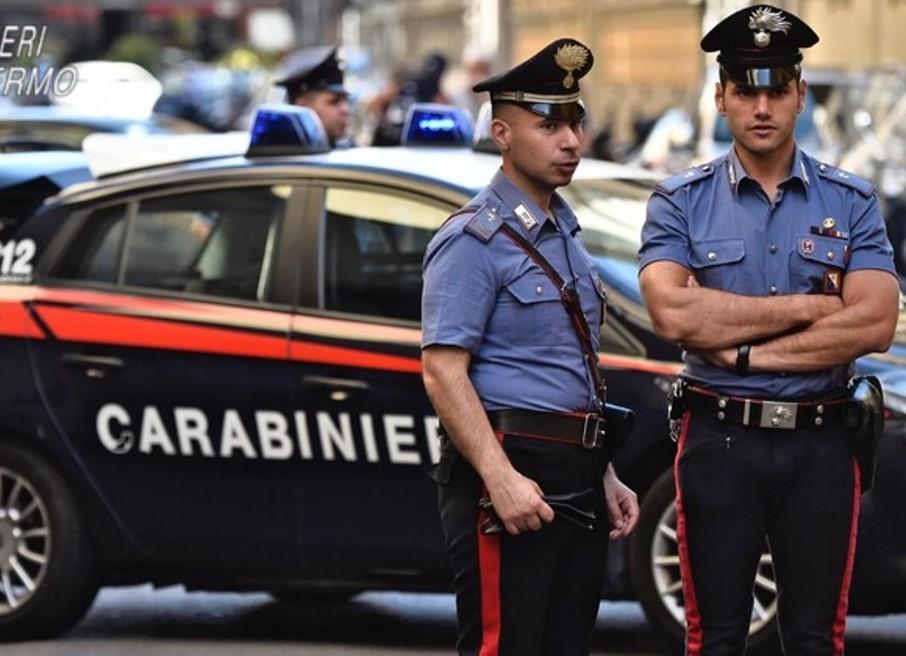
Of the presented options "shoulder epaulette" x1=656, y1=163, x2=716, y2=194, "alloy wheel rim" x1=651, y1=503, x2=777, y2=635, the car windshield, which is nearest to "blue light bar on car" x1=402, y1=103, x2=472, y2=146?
the car windshield

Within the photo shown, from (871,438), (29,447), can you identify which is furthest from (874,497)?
(29,447)

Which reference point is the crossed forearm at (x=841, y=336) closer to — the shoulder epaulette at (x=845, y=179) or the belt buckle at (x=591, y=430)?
the shoulder epaulette at (x=845, y=179)

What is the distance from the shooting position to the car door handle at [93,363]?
7.36 metres

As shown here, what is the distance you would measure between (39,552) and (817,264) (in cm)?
334

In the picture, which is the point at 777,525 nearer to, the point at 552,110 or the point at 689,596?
the point at 689,596

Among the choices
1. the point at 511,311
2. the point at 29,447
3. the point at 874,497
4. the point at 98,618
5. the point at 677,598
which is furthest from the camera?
the point at 98,618

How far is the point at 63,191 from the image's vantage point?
26.2 feet

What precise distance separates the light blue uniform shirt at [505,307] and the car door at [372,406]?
2099 millimetres

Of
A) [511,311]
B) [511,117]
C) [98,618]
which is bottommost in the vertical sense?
[98,618]

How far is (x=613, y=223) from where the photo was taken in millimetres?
7379

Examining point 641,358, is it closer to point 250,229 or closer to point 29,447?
point 250,229

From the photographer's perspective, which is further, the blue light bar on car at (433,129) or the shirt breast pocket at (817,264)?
the blue light bar on car at (433,129)

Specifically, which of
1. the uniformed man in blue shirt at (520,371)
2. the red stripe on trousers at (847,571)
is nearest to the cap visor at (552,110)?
the uniformed man in blue shirt at (520,371)

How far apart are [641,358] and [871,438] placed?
176cm
